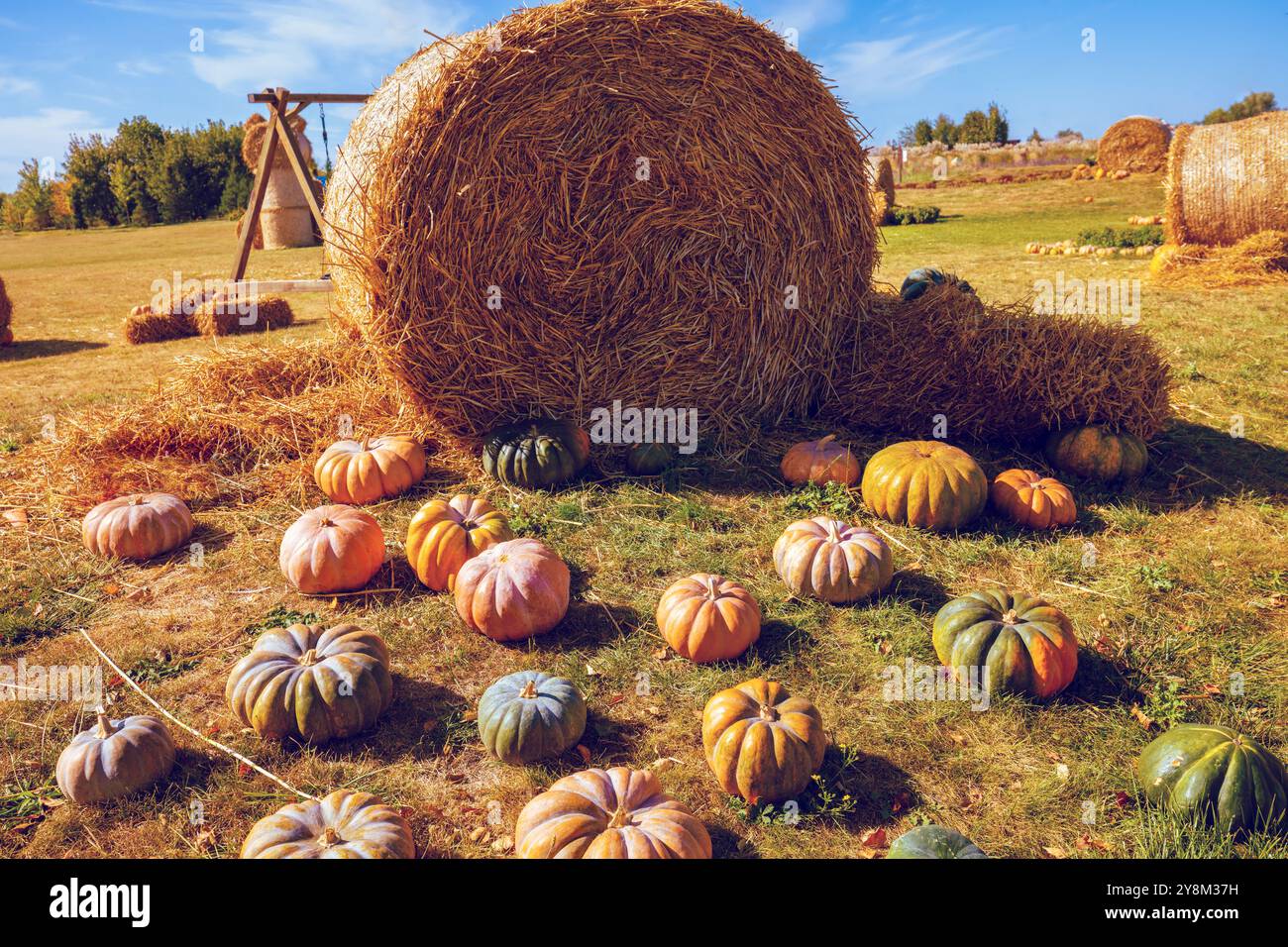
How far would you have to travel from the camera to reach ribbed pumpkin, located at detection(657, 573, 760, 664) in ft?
11.3

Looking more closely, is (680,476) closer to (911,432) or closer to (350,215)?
(911,432)

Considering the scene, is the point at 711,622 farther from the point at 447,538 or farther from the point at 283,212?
the point at 283,212

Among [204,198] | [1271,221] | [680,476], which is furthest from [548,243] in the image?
[204,198]

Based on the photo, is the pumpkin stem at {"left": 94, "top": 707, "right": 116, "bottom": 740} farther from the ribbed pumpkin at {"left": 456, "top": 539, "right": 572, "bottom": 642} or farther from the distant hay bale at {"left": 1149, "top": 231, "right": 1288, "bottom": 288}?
the distant hay bale at {"left": 1149, "top": 231, "right": 1288, "bottom": 288}

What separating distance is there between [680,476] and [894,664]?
2.21 m

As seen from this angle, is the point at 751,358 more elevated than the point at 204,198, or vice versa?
the point at 204,198

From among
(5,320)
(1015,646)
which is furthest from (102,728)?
(5,320)

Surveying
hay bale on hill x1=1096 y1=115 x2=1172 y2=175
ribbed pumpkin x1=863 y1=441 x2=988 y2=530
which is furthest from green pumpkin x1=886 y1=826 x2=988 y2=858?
hay bale on hill x1=1096 y1=115 x2=1172 y2=175

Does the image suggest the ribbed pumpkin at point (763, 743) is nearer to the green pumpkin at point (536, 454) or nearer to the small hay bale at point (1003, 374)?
the green pumpkin at point (536, 454)

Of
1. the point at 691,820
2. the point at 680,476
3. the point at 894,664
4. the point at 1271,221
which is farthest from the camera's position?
the point at 1271,221

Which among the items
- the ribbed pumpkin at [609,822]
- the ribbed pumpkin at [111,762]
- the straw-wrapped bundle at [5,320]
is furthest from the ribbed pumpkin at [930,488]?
the straw-wrapped bundle at [5,320]

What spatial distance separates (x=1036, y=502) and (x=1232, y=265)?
866 cm

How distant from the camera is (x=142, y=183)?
4047cm

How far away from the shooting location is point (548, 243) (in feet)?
17.9
